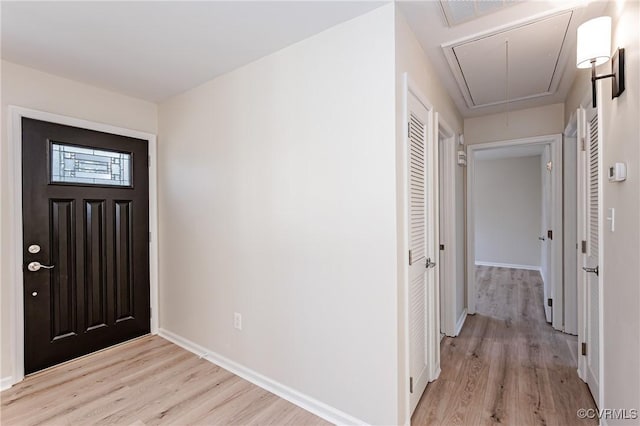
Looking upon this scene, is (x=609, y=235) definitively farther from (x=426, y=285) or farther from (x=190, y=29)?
(x=190, y=29)

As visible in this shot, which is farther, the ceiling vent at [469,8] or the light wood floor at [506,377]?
the light wood floor at [506,377]

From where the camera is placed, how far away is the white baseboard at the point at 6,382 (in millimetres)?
2291

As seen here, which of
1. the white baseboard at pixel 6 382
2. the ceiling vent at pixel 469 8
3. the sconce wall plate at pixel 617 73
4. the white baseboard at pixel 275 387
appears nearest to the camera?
the sconce wall plate at pixel 617 73

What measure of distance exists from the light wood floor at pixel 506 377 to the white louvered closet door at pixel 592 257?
207 mm

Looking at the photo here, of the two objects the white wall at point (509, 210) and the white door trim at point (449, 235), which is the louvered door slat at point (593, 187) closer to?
the white door trim at point (449, 235)

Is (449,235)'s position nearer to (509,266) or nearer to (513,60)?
(513,60)

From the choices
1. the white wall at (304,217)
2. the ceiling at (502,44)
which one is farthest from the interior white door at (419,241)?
the ceiling at (502,44)

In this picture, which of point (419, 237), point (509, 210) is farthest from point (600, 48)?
point (509, 210)

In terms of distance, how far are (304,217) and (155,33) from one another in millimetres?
1524

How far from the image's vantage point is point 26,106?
8.07 ft

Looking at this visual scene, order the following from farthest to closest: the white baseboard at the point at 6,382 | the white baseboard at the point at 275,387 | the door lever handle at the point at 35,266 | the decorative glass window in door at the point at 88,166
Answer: the decorative glass window in door at the point at 88,166 < the door lever handle at the point at 35,266 < the white baseboard at the point at 6,382 < the white baseboard at the point at 275,387

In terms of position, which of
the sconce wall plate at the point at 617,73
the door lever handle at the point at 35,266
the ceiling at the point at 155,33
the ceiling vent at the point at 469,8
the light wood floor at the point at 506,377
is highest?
the ceiling at the point at 155,33

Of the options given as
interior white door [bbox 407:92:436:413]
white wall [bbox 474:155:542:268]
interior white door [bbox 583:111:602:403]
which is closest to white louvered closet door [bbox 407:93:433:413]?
interior white door [bbox 407:92:436:413]

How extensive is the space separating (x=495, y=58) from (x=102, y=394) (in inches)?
148
